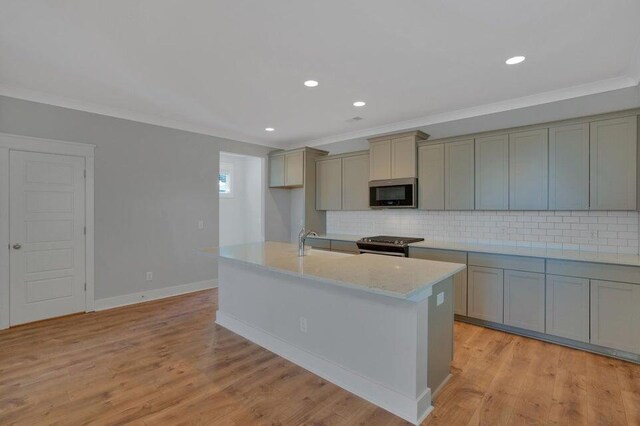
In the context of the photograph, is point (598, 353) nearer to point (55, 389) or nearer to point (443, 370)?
A: point (443, 370)

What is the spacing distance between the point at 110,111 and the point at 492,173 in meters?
4.81

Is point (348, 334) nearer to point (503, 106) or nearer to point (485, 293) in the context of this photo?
point (485, 293)

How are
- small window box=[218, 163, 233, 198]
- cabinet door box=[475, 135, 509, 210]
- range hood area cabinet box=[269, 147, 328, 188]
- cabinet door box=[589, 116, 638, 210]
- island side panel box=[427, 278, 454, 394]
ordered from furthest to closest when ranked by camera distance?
small window box=[218, 163, 233, 198] < range hood area cabinet box=[269, 147, 328, 188] < cabinet door box=[475, 135, 509, 210] < cabinet door box=[589, 116, 638, 210] < island side panel box=[427, 278, 454, 394]

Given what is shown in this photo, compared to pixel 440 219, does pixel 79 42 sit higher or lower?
higher

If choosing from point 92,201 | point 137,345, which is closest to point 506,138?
point 137,345

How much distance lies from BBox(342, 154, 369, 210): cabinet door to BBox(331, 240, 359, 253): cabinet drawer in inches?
25.4

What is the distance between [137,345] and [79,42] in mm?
2698

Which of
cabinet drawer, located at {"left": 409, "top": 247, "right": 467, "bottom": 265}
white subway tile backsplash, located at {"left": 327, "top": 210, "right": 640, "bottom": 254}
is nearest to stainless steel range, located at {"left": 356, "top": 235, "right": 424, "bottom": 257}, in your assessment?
cabinet drawer, located at {"left": 409, "top": 247, "right": 467, "bottom": 265}

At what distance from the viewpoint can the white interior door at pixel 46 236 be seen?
11.7 feet

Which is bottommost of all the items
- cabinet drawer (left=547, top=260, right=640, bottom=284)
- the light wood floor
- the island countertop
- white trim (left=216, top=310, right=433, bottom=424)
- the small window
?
the light wood floor

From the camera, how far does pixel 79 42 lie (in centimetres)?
249

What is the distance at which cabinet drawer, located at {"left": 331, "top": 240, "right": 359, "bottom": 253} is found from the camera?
4.69m

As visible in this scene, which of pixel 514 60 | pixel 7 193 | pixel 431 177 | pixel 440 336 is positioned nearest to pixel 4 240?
pixel 7 193

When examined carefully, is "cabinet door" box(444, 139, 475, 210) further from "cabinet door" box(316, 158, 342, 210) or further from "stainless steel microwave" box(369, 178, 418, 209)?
"cabinet door" box(316, 158, 342, 210)
